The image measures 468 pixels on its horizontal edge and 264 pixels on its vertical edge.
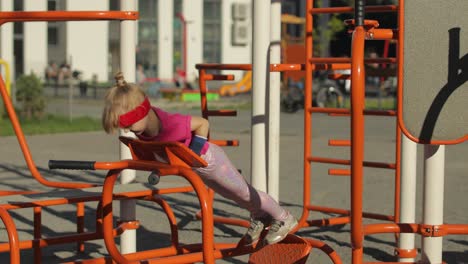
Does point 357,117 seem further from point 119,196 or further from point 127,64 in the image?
point 127,64

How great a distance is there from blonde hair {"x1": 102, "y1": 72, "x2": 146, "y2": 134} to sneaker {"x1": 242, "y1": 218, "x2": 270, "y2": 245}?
110 centimetres

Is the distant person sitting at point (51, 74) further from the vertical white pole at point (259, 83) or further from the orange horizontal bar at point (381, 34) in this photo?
the orange horizontal bar at point (381, 34)

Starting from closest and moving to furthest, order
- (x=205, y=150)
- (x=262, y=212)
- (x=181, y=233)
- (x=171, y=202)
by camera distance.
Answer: (x=205, y=150)
(x=262, y=212)
(x=181, y=233)
(x=171, y=202)

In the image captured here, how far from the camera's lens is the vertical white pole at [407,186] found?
699 cm

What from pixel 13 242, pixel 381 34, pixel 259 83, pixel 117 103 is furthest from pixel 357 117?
pixel 259 83

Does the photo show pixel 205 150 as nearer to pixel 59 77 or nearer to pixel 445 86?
pixel 445 86

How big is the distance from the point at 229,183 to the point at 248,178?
6.35 meters

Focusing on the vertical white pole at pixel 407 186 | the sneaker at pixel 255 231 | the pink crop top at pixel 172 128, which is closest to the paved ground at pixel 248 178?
the vertical white pole at pixel 407 186

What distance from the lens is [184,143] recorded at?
5.18 metres

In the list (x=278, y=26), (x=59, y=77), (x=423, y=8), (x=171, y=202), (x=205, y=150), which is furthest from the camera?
(x=59, y=77)

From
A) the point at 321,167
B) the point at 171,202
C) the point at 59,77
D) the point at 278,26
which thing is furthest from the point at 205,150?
the point at 59,77

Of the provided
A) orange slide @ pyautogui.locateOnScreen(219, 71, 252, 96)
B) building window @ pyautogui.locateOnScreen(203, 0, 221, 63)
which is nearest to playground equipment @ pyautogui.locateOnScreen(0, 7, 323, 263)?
orange slide @ pyautogui.locateOnScreen(219, 71, 252, 96)

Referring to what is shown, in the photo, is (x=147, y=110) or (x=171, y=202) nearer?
(x=147, y=110)

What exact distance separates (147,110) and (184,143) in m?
0.26
